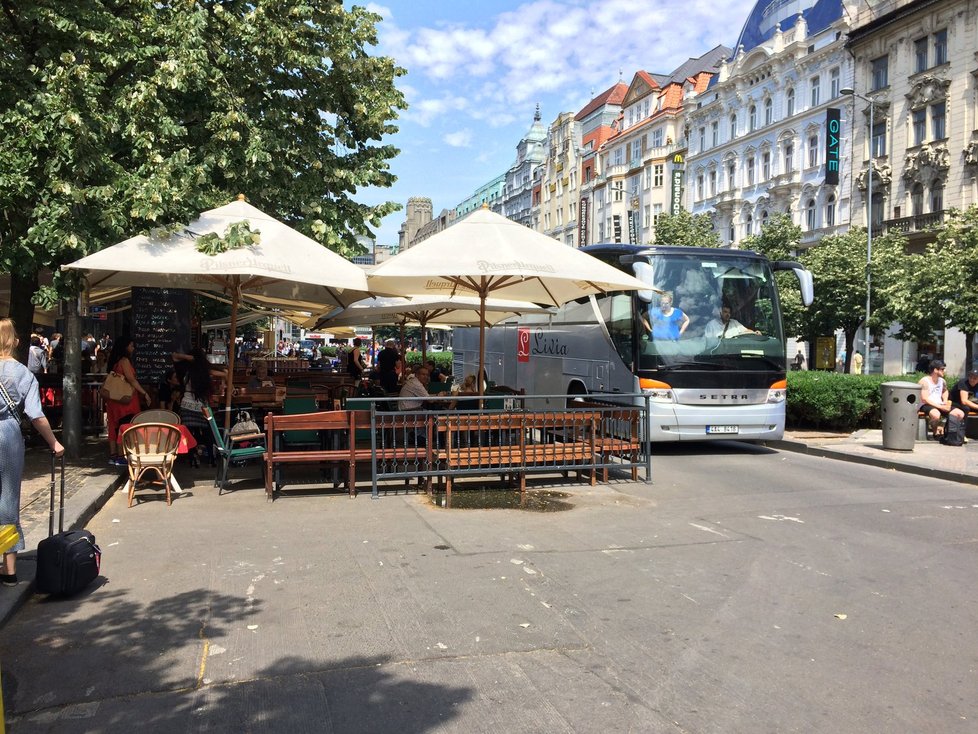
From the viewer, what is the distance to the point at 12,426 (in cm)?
513

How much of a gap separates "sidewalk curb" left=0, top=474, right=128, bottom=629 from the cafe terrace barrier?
169cm

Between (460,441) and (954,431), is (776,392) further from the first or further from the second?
(460,441)

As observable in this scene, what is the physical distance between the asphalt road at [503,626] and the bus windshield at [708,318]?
4.66m

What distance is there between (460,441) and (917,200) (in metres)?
37.4

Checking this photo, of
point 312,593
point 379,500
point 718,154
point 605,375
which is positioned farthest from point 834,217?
point 312,593

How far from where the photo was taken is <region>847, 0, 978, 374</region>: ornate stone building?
3541 centimetres

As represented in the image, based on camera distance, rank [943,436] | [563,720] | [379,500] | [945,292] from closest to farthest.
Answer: [563,720]
[379,500]
[943,436]
[945,292]

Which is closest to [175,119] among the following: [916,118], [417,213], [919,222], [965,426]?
[965,426]

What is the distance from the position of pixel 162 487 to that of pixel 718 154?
52.8m

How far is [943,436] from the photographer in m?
13.7

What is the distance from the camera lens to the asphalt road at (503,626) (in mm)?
3582

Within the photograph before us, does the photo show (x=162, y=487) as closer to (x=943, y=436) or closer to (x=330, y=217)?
(x=330, y=217)

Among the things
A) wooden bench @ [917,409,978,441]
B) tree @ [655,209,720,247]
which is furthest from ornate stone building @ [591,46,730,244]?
wooden bench @ [917,409,978,441]

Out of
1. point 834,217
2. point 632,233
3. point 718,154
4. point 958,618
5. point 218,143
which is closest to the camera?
point 958,618
